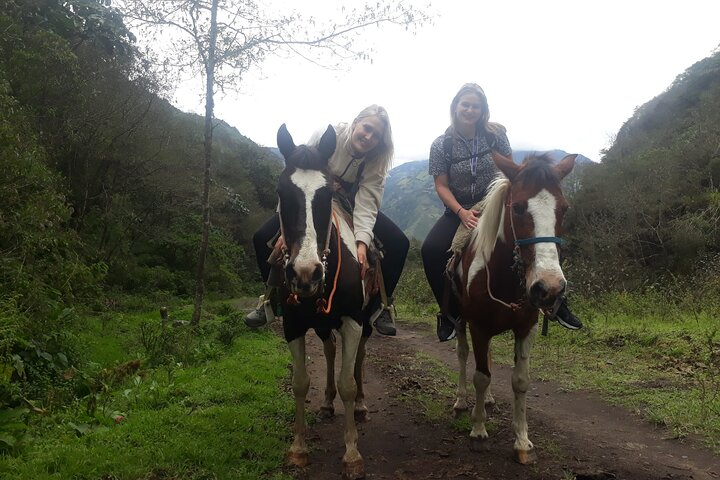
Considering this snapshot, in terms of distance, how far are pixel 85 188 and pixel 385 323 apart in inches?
649

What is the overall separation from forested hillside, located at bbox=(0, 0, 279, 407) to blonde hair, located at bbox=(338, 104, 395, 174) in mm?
3837

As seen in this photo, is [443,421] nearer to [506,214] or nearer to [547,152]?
[506,214]

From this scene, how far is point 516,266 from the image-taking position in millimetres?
3725

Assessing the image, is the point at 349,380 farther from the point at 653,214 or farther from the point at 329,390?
the point at 653,214

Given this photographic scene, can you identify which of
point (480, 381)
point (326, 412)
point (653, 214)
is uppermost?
point (653, 214)

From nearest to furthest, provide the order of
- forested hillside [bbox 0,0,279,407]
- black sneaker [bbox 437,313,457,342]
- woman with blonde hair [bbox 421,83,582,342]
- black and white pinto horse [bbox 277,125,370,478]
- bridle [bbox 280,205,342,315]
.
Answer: black and white pinto horse [bbox 277,125,370,478]
bridle [bbox 280,205,342,315]
woman with blonde hair [bbox 421,83,582,342]
black sneaker [bbox 437,313,457,342]
forested hillside [bbox 0,0,279,407]

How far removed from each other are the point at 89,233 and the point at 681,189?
28.6 meters

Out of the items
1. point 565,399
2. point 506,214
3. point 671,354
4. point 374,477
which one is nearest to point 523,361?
point 506,214

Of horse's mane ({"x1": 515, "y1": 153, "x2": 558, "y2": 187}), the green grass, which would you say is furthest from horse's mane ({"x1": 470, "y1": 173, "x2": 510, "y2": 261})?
the green grass

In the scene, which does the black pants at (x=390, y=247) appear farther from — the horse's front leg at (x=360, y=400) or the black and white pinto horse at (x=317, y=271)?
the black and white pinto horse at (x=317, y=271)

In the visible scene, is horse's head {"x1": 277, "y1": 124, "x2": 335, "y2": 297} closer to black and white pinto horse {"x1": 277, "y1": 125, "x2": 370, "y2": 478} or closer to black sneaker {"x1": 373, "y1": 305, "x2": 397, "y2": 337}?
black and white pinto horse {"x1": 277, "y1": 125, "x2": 370, "y2": 478}

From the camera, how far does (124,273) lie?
21.4 m

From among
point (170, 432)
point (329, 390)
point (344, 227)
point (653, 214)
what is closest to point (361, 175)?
point (344, 227)

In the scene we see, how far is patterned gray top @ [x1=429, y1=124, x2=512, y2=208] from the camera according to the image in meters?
5.17
